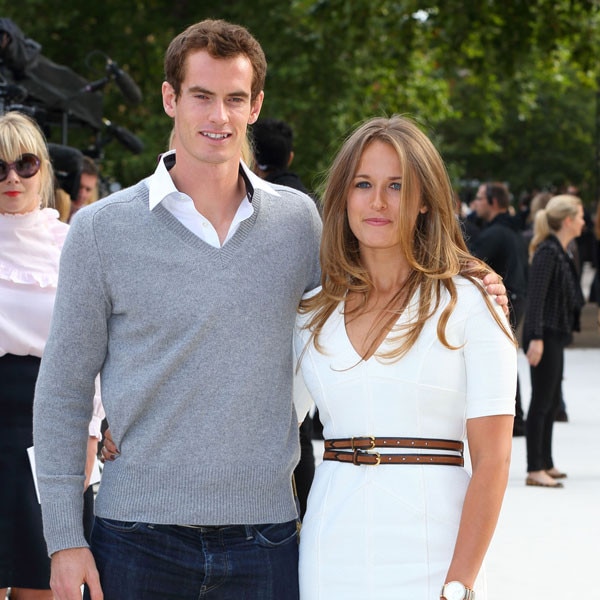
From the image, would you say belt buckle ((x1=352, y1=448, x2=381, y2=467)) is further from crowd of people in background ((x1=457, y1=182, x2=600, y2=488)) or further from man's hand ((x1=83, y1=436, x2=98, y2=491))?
crowd of people in background ((x1=457, y1=182, x2=600, y2=488))

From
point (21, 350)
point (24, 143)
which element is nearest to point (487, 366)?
point (21, 350)

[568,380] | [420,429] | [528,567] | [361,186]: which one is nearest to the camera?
[420,429]

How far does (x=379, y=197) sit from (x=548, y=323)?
575cm

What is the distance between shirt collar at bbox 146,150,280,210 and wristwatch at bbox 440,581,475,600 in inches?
40.8

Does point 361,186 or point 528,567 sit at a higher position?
point 361,186

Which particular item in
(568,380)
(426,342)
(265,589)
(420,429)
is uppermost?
(426,342)

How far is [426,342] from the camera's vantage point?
284cm

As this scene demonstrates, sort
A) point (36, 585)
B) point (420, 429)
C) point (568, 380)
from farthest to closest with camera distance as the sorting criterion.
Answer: point (568, 380) < point (36, 585) < point (420, 429)

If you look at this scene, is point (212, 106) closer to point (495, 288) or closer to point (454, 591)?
point (495, 288)

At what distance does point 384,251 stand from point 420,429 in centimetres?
46

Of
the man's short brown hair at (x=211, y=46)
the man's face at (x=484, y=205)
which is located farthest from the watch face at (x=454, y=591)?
the man's face at (x=484, y=205)

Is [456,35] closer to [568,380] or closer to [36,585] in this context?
[568,380]

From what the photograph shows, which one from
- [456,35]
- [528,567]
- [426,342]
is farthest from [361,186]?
[456,35]

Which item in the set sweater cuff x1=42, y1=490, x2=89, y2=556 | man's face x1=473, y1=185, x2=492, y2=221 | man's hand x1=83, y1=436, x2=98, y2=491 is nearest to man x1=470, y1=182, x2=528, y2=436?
man's face x1=473, y1=185, x2=492, y2=221
